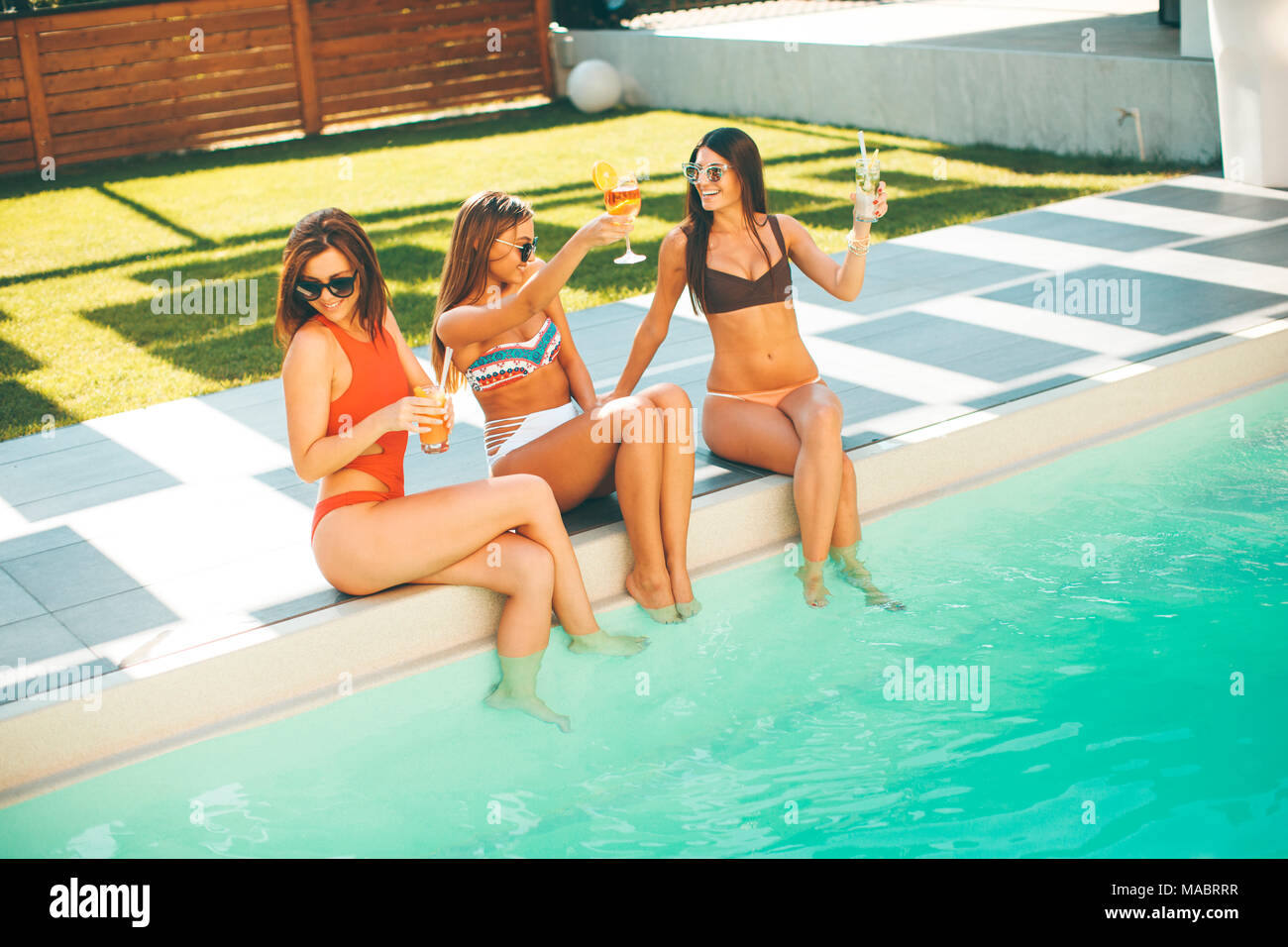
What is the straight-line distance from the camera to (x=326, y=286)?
3.50 m

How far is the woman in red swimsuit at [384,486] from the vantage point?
350 centimetres

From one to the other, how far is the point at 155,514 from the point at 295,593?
1.01 meters

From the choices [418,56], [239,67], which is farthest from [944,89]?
[239,67]

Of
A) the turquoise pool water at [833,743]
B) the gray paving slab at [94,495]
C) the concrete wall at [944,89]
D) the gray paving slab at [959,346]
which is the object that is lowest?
the turquoise pool water at [833,743]

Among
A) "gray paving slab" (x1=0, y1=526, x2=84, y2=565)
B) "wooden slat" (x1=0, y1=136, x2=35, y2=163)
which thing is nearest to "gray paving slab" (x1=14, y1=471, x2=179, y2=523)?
"gray paving slab" (x1=0, y1=526, x2=84, y2=565)

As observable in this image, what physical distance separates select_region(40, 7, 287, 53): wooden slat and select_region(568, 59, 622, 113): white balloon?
3.31 metres

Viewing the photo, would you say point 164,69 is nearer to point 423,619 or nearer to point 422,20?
point 422,20

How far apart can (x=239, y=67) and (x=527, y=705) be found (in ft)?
41.1

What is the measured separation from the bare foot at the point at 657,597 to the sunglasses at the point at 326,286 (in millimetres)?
1280

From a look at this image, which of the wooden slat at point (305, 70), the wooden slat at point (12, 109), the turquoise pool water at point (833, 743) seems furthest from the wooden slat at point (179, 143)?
the turquoise pool water at point (833, 743)

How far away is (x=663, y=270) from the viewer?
4.50m

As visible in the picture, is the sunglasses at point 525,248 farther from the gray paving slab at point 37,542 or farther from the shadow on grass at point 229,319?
the shadow on grass at point 229,319
